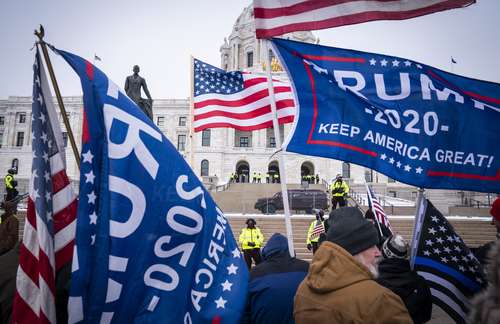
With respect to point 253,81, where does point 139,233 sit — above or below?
below

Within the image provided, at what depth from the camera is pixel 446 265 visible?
10.2ft

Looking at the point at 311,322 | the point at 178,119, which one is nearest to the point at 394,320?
the point at 311,322

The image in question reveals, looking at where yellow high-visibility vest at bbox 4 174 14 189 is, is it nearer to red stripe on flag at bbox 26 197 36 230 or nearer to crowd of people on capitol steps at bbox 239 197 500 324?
red stripe on flag at bbox 26 197 36 230

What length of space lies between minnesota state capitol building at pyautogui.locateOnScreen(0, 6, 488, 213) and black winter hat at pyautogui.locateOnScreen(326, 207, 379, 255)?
4002cm

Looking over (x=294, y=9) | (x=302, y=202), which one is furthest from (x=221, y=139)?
(x=294, y=9)

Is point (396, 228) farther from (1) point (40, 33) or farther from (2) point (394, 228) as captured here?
(1) point (40, 33)

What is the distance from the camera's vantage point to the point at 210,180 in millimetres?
42531

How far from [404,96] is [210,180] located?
130ft

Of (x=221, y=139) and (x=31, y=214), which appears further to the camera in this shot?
(x=221, y=139)

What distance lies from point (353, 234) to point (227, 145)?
4771cm

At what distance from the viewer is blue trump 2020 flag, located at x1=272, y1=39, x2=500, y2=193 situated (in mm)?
3529

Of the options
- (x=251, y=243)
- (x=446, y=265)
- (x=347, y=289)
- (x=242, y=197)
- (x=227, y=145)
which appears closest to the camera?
(x=347, y=289)

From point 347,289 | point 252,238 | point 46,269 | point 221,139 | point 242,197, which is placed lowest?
point 242,197

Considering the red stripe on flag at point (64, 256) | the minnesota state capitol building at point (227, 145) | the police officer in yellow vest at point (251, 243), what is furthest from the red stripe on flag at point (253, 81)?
the minnesota state capitol building at point (227, 145)
